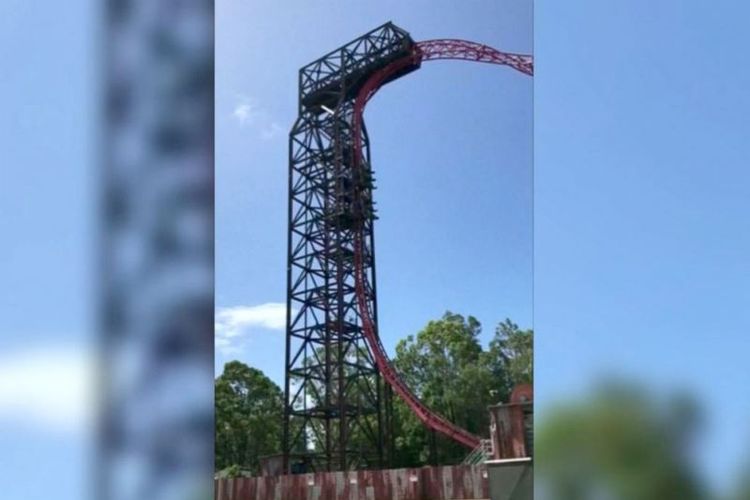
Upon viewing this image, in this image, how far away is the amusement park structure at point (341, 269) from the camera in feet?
6.61

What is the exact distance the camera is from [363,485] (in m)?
2.06

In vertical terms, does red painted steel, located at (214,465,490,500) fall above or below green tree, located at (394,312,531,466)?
below

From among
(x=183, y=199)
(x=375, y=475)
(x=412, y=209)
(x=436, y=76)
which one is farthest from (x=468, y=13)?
(x=375, y=475)

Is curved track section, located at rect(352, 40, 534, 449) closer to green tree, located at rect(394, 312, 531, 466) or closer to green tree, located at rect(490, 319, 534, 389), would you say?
green tree, located at rect(394, 312, 531, 466)

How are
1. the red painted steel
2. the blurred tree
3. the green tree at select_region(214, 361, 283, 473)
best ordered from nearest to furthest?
the green tree at select_region(214, 361, 283, 473) < the red painted steel < the blurred tree

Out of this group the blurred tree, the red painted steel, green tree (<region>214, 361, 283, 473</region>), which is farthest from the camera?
the blurred tree

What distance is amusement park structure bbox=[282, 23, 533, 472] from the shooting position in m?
2.02

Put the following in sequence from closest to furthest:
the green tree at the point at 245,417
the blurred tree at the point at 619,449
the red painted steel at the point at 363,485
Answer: the green tree at the point at 245,417 < the red painted steel at the point at 363,485 < the blurred tree at the point at 619,449

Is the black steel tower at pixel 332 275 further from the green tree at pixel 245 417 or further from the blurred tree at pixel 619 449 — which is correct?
the blurred tree at pixel 619 449

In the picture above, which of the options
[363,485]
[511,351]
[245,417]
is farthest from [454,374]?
[245,417]

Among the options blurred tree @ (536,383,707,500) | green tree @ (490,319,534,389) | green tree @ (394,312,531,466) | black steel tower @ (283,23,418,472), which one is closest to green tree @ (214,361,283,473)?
black steel tower @ (283,23,418,472)

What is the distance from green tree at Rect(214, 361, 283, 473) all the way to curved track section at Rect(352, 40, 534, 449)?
0.29 meters

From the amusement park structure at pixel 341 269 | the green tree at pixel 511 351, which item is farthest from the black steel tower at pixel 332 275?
the green tree at pixel 511 351

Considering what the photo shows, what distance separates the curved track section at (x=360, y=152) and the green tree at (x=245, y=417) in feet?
0.95
